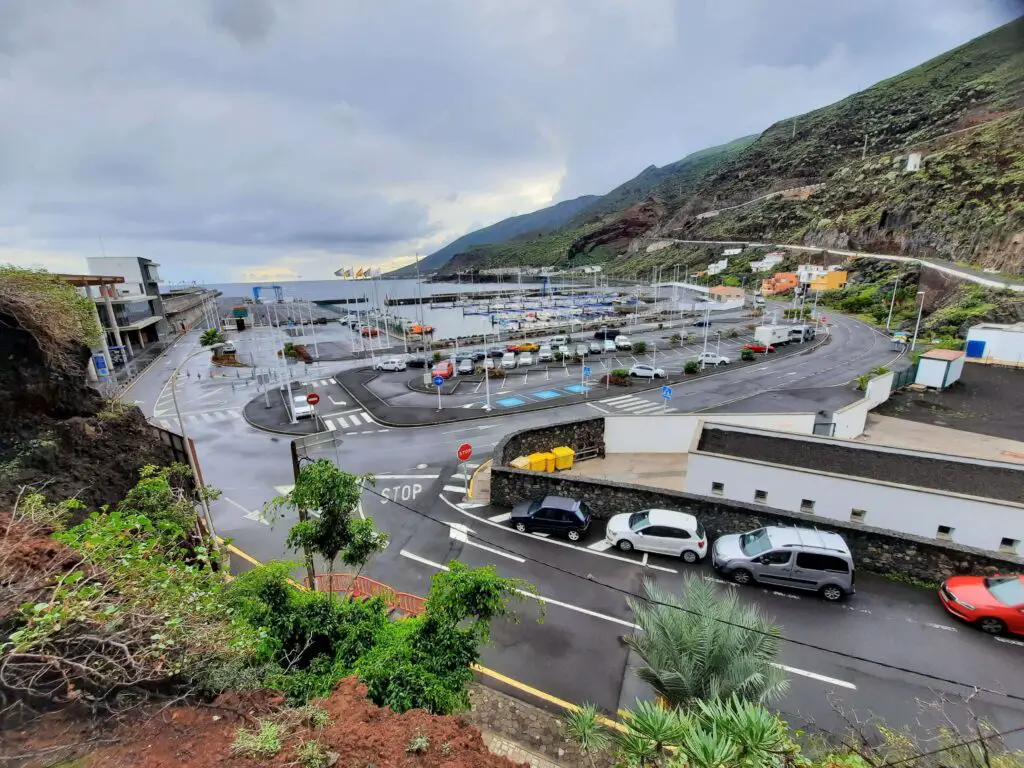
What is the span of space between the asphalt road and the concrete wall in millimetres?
Result: 2387

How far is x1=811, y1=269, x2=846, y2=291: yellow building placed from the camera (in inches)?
3017

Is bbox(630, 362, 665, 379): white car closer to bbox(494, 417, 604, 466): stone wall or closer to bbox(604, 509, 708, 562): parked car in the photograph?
bbox(494, 417, 604, 466): stone wall

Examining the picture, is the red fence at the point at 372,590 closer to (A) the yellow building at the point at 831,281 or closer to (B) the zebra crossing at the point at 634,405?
(B) the zebra crossing at the point at 634,405

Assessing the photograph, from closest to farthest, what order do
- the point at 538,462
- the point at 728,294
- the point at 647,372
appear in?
the point at 538,462 → the point at 647,372 → the point at 728,294

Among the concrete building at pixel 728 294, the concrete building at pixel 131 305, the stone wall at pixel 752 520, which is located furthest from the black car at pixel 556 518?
the concrete building at pixel 728 294

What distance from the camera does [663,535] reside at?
13.0 meters

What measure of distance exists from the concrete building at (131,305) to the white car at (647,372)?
5172 centimetres

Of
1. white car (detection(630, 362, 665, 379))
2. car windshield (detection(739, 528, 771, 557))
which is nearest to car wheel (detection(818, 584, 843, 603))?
car windshield (detection(739, 528, 771, 557))

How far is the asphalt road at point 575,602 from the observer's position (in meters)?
8.72

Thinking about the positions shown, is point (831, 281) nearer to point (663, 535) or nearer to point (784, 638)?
point (663, 535)

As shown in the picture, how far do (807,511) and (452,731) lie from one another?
46.2 ft

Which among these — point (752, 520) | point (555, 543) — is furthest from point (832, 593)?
point (555, 543)

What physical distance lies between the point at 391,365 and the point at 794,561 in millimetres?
36101

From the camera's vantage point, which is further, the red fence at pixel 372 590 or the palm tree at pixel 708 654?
the red fence at pixel 372 590
